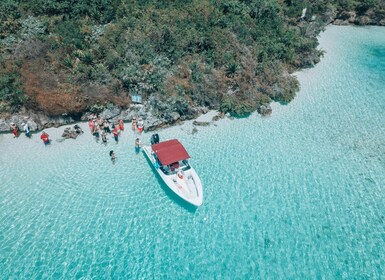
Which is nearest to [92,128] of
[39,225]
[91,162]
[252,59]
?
[91,162]

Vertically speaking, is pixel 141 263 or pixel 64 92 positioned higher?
pixel 64 92

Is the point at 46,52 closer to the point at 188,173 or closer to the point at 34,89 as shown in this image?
the point at 34,89

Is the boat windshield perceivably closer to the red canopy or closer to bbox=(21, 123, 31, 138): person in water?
the red canopy

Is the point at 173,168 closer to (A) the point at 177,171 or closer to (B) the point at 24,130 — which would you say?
(A) the point at 177,171

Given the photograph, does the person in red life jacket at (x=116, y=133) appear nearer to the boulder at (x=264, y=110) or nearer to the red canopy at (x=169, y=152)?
the red canopy at (x=169, y=152)

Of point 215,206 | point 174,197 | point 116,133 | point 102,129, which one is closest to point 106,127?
point 102,129
